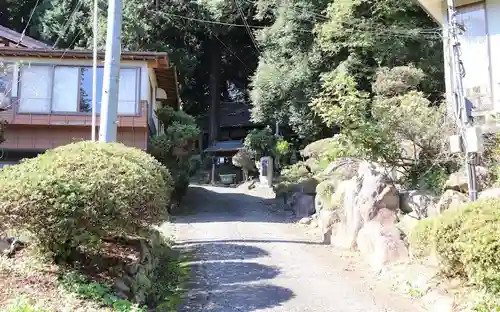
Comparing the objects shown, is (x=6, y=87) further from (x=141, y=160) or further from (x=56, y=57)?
Answer: (x=141, y=160)

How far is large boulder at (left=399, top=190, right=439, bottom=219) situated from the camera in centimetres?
991

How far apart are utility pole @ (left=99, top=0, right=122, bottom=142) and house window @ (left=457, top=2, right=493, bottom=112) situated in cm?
878

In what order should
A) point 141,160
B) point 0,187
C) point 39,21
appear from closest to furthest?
point 0,187
point 141,160
point 39,21

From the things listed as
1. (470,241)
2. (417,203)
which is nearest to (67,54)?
(417,203)

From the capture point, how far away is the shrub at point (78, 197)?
5.53 m

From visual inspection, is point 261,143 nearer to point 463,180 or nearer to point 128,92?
point 128,92

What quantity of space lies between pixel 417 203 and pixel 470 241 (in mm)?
4768

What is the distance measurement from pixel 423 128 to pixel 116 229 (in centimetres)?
750

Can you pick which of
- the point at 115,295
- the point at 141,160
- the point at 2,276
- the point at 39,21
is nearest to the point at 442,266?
the point at 115,295

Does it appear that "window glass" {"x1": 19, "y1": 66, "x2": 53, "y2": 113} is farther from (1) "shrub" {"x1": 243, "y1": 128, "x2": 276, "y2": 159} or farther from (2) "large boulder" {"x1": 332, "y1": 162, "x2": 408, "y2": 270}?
(1) "shrub" {"x1": 243, "y1": 128, "x2": 276, "y2": 159}

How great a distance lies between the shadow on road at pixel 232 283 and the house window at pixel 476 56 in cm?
715

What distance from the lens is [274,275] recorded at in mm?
8367

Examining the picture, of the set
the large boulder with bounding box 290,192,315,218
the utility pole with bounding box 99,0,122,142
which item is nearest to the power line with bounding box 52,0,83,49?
the large boulder with bounding box 290,192,315,218

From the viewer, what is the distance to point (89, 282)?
19.7 ft
